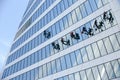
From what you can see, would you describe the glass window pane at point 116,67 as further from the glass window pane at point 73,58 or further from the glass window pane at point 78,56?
the glass window pane at point 73,58

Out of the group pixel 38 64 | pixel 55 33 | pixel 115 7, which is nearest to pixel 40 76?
pixel 38 64

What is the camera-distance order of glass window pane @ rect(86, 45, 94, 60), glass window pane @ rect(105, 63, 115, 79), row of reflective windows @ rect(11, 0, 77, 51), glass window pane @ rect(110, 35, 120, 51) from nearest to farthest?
1. glass window pane @ rect(105, 63, 115, 79)
2. glass window pane @ rect(110, 35, 120, 51)
3. glass window pane @ rect(86, 45, 94, 60)
4. row of reflective windows @ rect(11, 0, 77, 51)

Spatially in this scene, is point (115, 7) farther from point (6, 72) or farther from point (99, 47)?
point (6, 72)

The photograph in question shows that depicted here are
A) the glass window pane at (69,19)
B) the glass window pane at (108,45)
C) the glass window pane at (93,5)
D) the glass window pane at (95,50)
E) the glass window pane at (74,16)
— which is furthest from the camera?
the glass window pane at (69,19)

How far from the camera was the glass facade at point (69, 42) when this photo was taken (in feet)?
106

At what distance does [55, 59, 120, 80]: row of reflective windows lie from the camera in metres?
29.7

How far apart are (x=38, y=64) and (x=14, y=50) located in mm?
21495

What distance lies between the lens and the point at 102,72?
102 ft

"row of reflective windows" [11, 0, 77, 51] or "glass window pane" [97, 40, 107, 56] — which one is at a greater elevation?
"row of reflective windows" [11, 0, 77, 51]

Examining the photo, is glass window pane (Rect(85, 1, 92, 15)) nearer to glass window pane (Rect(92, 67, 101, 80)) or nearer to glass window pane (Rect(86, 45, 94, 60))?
glass window pane (Rect(86, 45, 94, 60))

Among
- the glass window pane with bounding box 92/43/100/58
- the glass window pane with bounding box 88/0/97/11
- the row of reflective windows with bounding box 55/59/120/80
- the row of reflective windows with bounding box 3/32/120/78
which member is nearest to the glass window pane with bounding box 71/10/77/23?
the glass window pane with bounding box 88/0/97/11

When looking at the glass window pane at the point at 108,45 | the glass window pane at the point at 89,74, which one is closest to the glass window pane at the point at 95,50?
the glass window pane at the point at 108,45

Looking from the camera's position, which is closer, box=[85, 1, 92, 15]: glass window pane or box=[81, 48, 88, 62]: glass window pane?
box=[81, 48, 88, 62]: glass window pane

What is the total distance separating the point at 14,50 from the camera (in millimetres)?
67062
